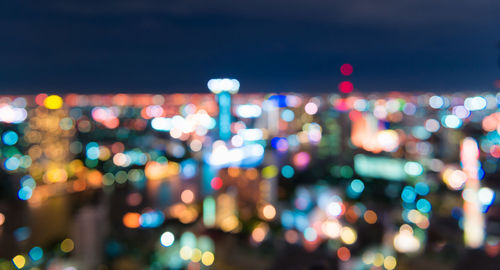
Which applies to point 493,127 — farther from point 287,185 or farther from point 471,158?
point 471,158

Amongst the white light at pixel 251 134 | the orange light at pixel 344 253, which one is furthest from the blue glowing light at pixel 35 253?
the white light at pixel 251 134

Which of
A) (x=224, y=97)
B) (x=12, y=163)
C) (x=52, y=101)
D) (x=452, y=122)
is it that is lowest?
(x=12, y=163)

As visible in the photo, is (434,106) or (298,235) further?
(434,106)

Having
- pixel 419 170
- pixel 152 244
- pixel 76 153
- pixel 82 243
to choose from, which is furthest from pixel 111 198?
pixel 76 153

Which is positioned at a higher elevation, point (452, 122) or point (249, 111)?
point (249, 111)

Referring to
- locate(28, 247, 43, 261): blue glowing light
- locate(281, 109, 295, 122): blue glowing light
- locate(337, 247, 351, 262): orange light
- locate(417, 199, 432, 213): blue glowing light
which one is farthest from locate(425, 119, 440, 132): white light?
locate(28, 247, 43, 261): blue glowing light

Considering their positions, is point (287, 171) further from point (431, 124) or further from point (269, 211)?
point (431, 124)

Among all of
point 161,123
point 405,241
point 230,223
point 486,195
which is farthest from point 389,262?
point 161,123
